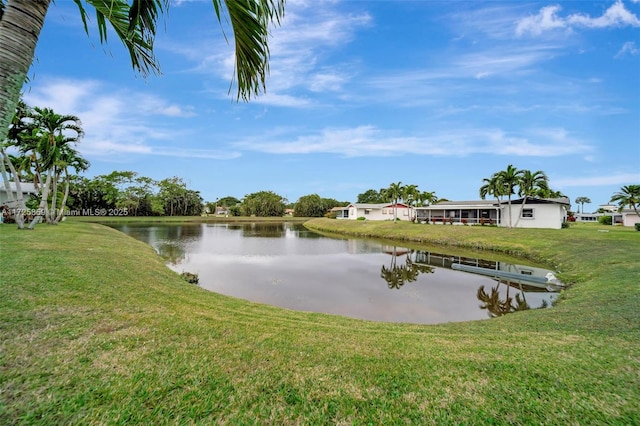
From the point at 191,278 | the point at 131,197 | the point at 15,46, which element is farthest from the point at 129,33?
the point at 131,197

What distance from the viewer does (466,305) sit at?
32.9ft

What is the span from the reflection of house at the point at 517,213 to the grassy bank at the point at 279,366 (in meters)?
27.6

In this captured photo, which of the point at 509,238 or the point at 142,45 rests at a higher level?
the point at 142,45

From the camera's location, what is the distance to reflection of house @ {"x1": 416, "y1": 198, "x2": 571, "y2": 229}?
95.6 ft

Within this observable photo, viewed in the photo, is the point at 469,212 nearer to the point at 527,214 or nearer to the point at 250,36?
the point at 527,214

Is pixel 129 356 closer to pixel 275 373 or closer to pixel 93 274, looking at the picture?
pixel 275 373

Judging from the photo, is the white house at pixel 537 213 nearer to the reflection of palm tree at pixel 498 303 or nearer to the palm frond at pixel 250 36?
the reflection of palm tree at pixel 498 303

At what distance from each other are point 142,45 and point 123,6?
1.13ft

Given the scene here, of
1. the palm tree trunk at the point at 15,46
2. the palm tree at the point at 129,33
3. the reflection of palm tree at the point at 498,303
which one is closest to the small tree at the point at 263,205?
the reflection of palm tree at the point at 498,303

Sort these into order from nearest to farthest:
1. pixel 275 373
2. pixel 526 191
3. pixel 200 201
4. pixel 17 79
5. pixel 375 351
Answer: pixel 17 79, pixel 275 373, pixel 375 351, pixel 526 191, pixel 200 201

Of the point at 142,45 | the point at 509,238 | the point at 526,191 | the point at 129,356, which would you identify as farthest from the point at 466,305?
the point at 526,191

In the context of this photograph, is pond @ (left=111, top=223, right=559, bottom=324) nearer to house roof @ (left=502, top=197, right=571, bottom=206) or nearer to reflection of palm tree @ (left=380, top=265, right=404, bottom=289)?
reflection of palm tree @ (left=380, top=265, right=404, bottom=289)

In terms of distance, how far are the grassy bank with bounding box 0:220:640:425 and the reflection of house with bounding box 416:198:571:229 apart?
27573 mm

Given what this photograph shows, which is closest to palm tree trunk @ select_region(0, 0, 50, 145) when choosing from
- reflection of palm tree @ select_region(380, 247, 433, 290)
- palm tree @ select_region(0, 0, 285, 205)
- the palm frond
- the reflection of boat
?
palm tree @ select_region(0, 0, 285, 205)
